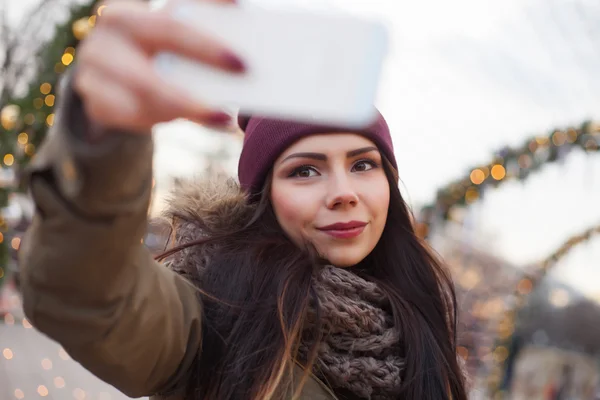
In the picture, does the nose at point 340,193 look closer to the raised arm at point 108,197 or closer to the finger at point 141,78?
the raised arm at point 108,197

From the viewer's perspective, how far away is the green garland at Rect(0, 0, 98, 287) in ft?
11.0

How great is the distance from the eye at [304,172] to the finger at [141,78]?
84 cm

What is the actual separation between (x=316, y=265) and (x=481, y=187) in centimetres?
281

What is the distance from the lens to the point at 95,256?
2.60ft

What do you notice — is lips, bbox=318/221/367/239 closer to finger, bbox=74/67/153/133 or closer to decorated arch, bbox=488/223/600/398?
finger, bbox=74/67/153/133

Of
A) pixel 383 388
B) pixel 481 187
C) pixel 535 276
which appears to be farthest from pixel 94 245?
pixel 535 276

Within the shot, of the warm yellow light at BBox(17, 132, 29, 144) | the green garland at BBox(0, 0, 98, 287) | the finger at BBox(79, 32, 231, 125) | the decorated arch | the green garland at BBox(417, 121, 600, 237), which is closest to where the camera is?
the finger at BBox(79, 32, 231, 125)

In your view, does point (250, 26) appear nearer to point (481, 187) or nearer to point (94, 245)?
point (94, 245)

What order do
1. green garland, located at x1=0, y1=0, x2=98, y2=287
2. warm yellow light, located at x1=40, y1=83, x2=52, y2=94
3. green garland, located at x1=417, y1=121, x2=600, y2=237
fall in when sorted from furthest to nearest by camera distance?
1. green garland, located at x1=417, y1=121, x2=600, y2=237
2. warm yellow light, located at x1=40, y1=83, x2=52, y2=94
3. green garland, located at x1=0, y1=0, x2=98, y2=287

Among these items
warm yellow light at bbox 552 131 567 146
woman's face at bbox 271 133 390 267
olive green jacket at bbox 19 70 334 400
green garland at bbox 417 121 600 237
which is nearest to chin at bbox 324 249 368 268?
woman's face at bbox 271 133 390 267

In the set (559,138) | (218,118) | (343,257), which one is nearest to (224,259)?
(343,257)

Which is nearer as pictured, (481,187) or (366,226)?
(366,226)

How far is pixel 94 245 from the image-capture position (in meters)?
0.78

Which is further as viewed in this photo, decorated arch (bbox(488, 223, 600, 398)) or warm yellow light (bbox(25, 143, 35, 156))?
decorated arch (bbox(488, 223, 600, 398))
